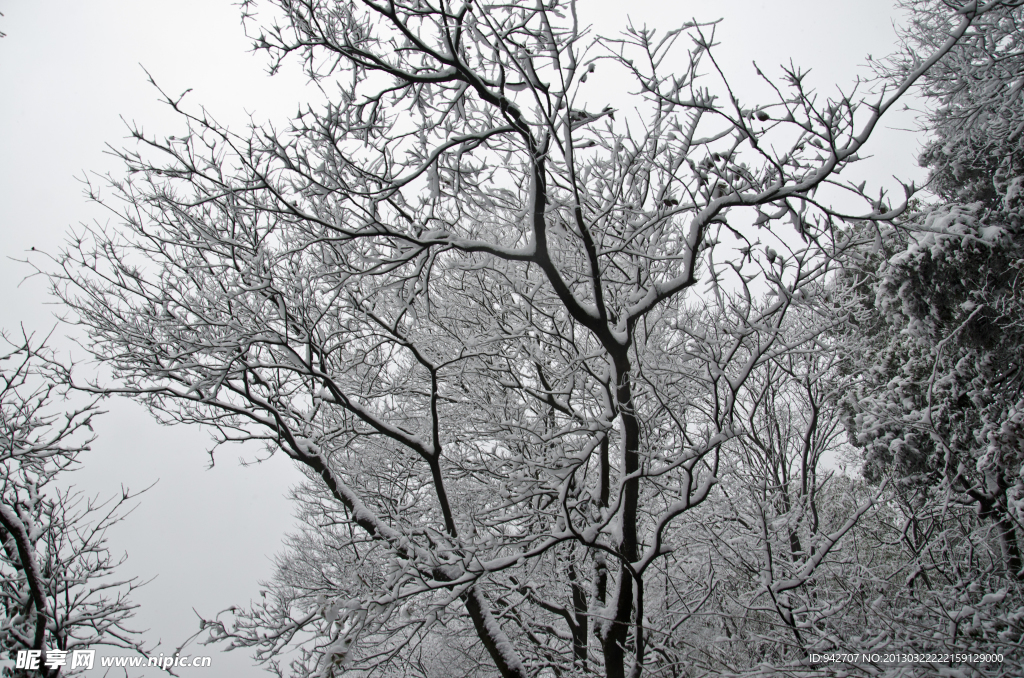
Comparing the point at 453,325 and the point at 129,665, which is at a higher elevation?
the point at 453,325

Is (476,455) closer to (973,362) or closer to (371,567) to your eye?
(371,567)

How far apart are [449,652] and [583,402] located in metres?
5.54

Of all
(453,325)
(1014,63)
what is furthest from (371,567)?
(1014,63)

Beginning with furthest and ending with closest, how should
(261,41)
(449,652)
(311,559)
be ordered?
(311,559)
(449,652)
(261,41)

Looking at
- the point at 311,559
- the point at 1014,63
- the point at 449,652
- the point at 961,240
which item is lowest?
the point at 449,652

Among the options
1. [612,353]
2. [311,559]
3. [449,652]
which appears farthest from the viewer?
[311,559]

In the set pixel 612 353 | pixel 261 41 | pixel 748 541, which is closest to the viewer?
pixel 261 41

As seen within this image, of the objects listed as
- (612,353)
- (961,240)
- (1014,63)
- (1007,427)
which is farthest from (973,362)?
(612,353)

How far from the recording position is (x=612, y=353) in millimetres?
3875

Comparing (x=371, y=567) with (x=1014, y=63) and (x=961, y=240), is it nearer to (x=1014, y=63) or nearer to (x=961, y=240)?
(x=961, y=240)

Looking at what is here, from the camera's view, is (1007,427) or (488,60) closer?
(488,60)

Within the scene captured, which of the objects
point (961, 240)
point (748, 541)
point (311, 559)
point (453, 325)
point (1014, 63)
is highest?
point (1014, 63)

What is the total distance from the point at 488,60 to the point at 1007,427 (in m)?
7.16

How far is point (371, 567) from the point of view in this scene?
6137 millimetres
